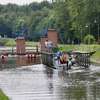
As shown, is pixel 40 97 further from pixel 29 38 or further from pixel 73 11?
pixel 29 38

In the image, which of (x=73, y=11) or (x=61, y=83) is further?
(x=73, y=11)

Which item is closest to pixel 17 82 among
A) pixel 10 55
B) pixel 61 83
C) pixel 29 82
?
pixel 29 82

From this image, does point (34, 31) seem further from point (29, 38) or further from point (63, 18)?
point (63, 18)

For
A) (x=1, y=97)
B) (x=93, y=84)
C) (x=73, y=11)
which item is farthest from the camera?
(x=73, y=11)

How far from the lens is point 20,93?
24.1m

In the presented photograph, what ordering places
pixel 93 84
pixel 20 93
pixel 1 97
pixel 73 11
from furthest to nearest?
pixel 73 11, pixel 93 84, pixel 20 93, pixel 1 97

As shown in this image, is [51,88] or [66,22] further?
[66,22]

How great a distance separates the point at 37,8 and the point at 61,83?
559ft

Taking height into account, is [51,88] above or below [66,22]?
below

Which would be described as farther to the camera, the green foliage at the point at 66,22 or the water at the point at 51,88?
the green foliage at the point at 66,22

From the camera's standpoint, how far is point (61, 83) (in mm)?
29312

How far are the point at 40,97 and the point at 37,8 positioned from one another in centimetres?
17733

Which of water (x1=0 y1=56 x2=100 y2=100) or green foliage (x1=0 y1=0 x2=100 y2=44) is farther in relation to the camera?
green foliage (x1=0 y1=0 x2=100 y2=44)

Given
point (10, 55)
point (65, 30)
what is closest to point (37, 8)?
point (65, 30)
